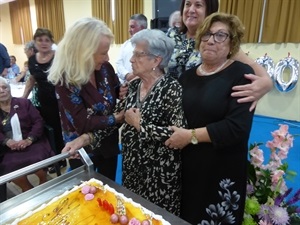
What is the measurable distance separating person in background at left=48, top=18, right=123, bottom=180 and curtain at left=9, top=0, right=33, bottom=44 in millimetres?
8691

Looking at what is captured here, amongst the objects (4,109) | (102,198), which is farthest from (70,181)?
(4,109)

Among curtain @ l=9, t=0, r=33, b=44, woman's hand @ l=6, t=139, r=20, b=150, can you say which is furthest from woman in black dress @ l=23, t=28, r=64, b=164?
curtain @ l=9, t=0, r=33, b=44

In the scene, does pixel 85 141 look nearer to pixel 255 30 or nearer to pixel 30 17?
pixel 255 30

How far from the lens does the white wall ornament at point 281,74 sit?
400cm

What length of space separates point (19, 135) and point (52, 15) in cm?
669

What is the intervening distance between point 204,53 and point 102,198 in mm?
806

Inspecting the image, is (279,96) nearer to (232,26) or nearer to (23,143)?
(232,26)

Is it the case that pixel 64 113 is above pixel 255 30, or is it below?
below

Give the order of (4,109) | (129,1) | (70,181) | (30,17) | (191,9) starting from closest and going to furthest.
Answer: (70,181) → (191,9) → (4,109) → (129,1) → (30,17)

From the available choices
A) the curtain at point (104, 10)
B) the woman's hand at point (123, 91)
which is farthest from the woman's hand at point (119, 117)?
the curtain at point (104, 10)

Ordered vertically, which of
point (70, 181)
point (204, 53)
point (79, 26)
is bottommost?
point (70, 181)

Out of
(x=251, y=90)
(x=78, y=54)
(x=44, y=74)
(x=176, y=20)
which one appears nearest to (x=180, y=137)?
(x=251, y=90)

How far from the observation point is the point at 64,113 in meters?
1.48

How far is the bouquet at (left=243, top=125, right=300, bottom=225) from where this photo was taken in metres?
1.41
